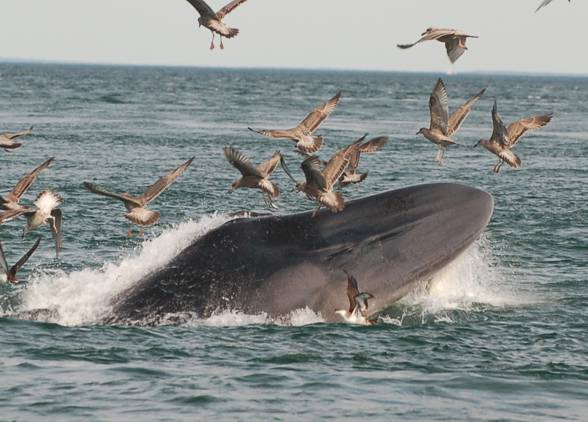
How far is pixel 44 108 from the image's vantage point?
58531 mm

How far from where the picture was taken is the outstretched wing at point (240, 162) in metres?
13.2

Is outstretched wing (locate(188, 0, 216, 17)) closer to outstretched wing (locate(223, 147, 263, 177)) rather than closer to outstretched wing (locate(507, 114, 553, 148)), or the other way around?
outstretched wing (locate(223, 147, 263, 177))

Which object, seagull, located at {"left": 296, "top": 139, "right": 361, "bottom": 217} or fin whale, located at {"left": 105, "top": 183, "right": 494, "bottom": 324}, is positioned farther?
seagull, located at {"left": 296, "top": 139, "right": 361, "bottom": 217}

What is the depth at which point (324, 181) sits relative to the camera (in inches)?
500

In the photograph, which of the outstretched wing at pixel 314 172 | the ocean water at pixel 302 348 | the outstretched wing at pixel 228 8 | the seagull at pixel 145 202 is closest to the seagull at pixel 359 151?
the outstretched wing at pixel 314 172

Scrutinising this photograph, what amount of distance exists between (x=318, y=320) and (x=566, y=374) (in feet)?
7.21

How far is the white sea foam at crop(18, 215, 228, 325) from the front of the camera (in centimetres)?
1209

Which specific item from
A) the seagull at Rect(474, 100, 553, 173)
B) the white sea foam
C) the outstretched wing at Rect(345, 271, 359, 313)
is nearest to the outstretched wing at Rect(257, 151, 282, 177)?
the white sea foam

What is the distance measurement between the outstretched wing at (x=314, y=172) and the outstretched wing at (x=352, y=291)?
168cm

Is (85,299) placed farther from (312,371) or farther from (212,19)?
(212,19)

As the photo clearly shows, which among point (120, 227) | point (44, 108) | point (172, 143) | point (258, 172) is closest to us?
point (258, 172)

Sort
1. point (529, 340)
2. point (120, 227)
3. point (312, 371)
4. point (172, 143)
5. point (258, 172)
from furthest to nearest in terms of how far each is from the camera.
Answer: point (172, 143) < point (120, 227) < point (258, 172) < point (529, 340) < point (312, 371)

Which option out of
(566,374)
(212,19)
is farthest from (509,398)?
(212,19)

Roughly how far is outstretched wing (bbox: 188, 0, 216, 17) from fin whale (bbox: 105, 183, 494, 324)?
412 cm
